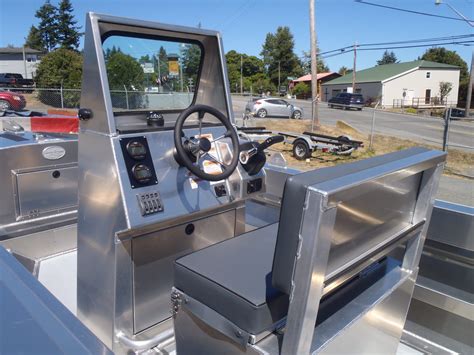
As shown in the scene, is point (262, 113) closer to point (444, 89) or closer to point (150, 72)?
point (150, 72)

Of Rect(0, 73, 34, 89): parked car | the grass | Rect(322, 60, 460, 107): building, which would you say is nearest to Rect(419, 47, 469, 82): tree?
Rect(322, 60, 460, 107): building

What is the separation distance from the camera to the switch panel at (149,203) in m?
1.97

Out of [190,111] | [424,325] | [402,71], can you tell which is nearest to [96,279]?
[190,111]

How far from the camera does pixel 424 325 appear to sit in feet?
7.09

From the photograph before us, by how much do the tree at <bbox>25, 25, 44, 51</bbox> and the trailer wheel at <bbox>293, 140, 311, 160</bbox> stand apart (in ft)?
167

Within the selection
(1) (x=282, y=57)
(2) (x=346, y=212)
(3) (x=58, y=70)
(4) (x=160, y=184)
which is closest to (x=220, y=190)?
(4) (x=160, y=184)

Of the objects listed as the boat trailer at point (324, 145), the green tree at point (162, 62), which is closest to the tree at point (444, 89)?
the boat trailer at point (324, 145)

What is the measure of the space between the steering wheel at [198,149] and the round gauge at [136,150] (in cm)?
18

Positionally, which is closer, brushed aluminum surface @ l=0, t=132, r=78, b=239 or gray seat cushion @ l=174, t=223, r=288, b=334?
gray seat cushion @ l=174, t=223, r=288, b=334

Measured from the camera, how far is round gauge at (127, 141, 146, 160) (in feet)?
6.61

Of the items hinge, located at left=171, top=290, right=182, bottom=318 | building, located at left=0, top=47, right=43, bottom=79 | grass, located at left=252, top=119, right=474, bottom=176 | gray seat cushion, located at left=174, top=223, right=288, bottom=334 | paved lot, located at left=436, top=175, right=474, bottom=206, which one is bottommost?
paved lot, located at left=436, top=175, right=474, bottom=206

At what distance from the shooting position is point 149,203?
2002 millimetres

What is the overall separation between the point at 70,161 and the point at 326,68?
7767 centimetres

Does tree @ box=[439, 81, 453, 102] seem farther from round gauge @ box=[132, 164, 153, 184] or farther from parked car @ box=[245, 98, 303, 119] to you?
round gauge @ box=[132, 164, 153, 184]
